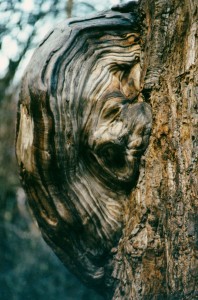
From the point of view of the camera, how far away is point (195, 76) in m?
1.25

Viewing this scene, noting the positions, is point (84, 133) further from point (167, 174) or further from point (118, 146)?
point (167, 174)

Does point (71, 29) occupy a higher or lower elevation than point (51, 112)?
higher

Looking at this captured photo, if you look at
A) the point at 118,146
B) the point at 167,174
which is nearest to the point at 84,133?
the point at 118,146

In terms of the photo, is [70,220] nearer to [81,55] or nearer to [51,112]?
[51,112]

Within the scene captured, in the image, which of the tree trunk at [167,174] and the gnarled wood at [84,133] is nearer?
the tree trunk at [167,174]

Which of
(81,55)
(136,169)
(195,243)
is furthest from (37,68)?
(195,243)

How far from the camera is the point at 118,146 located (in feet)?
4.71

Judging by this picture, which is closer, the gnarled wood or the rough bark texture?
the rough bark texture

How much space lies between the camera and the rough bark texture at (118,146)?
1.28 m

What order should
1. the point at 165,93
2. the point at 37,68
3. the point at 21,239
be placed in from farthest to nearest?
the point at 21,239
the point at 37,68
the point at 165,93

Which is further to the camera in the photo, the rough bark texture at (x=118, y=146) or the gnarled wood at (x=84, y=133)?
the gnarled wood at (x=84, y=133)

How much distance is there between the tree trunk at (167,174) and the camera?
4.06ft

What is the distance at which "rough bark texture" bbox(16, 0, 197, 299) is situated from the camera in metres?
1.28

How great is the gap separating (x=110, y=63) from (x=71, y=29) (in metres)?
0.12
